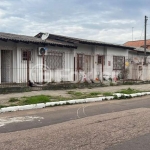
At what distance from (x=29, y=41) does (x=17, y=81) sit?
254 cm

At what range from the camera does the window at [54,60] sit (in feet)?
55.5

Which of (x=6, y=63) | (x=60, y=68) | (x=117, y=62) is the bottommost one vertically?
(x=60, y=68)

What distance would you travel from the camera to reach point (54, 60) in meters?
17.3

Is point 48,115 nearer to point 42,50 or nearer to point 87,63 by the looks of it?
point 42,50

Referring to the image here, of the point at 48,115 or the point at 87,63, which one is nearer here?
the point at 48,115

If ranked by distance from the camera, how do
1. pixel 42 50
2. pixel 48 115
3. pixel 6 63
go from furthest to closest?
1. pixel 42 50
2. pixel 6 63
3. pixel 48 115

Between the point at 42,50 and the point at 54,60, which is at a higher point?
the point at 42,50

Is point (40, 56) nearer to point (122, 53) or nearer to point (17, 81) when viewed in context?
point (17, 81)

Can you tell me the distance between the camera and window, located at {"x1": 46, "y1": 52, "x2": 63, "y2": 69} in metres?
16.9

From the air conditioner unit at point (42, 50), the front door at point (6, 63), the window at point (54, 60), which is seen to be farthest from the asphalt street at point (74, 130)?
the window at point (54, 60)

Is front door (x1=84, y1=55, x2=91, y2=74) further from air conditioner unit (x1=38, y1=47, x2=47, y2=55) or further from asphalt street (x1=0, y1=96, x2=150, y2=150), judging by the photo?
asphalt street (x1=0, y1=96, x2=150, y2=150)

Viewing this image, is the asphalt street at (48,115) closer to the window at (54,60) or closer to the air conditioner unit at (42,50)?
the air conditioner unit at (42,50)

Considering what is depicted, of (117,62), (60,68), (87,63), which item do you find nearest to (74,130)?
(60,68)

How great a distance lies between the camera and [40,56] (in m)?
16.3
